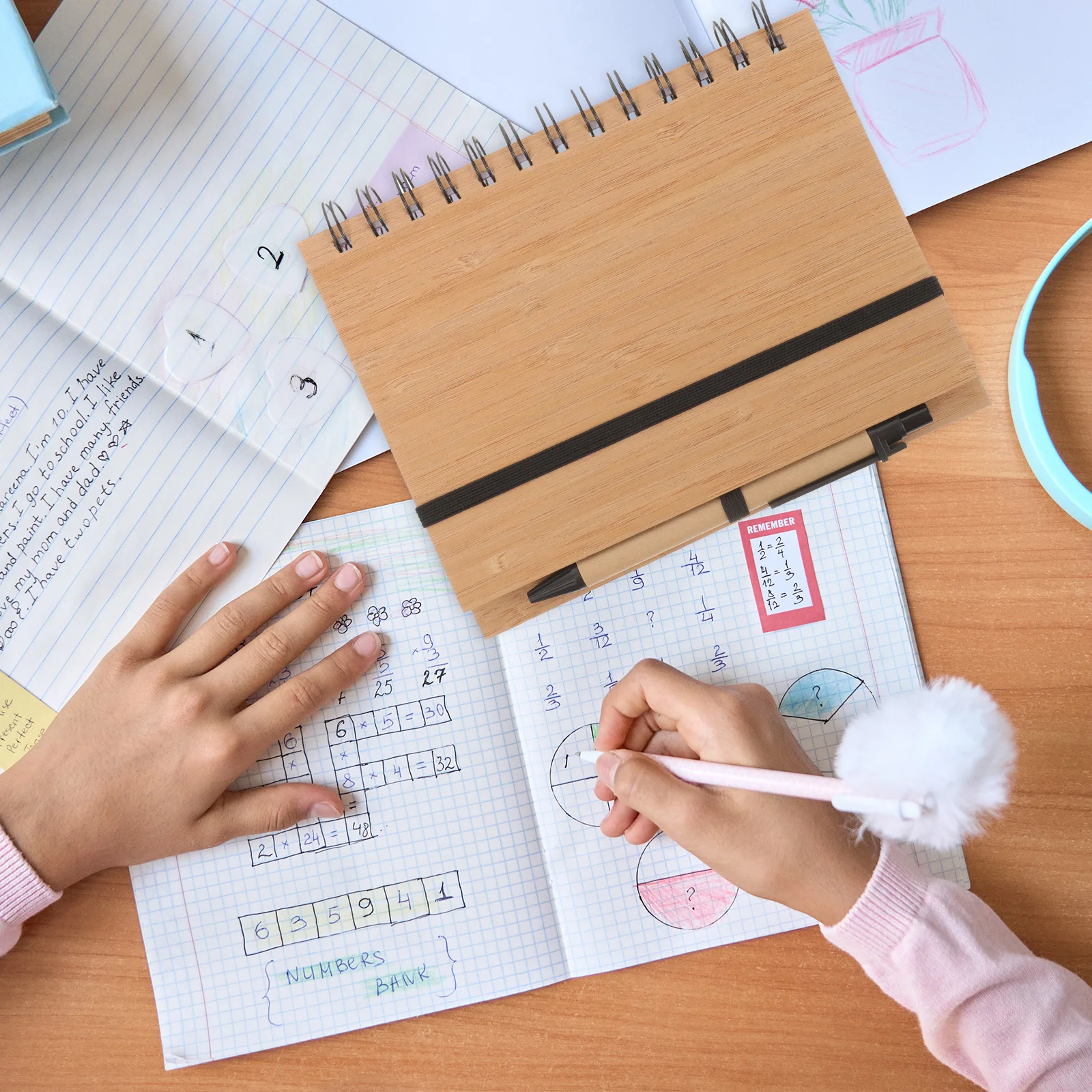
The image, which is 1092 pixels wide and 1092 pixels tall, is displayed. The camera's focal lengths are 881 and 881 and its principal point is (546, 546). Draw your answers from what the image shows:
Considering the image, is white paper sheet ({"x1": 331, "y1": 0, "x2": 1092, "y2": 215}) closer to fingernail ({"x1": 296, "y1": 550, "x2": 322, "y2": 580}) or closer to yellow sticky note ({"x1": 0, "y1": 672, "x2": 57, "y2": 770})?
fingernail ({"x1": 296, "y1": 550, "x2": 322, "y2": 580})

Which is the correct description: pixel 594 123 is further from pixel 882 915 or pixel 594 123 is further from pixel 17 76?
pixel 882 915

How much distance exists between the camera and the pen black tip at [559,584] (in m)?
0.66

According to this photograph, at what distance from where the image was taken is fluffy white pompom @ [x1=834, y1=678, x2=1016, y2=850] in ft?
1.53

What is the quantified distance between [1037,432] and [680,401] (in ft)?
0.95

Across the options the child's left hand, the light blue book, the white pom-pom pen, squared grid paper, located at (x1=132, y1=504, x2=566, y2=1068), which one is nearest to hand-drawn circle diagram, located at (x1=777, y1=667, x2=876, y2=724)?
the white pom-pom pen

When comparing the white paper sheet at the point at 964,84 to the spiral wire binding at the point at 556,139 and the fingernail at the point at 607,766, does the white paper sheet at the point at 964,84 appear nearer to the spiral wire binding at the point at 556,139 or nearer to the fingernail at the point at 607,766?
the spiral wire binding at the point at 556,139

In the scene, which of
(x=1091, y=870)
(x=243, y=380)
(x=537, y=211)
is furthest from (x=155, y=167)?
(x=1091, y=870)

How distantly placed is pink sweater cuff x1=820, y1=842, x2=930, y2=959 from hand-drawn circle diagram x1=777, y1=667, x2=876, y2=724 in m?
0.13

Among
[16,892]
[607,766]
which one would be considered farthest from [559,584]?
[16,892]

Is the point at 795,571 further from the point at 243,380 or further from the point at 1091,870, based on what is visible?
the point at 243,380

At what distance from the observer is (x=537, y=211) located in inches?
25.7

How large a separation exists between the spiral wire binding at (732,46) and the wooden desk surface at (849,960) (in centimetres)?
19

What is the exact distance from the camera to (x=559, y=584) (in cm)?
67

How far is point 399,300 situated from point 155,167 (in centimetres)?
23
